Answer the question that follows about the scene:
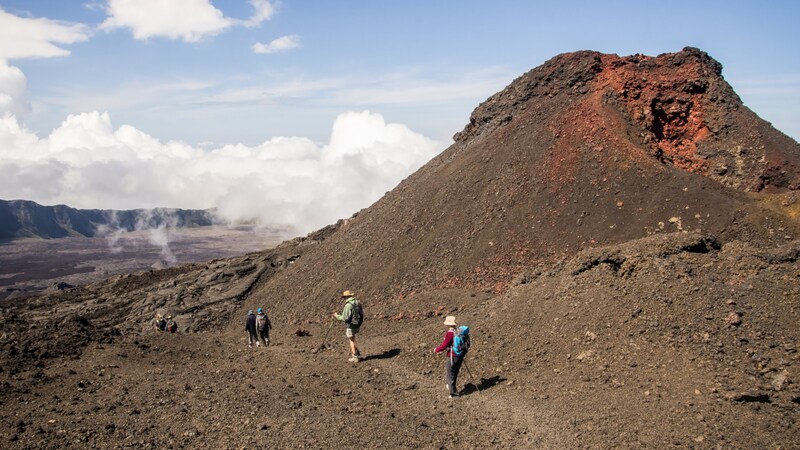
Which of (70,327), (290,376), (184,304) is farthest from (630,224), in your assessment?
(184,304)

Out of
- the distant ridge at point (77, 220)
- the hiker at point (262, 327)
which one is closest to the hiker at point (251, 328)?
the hiker at point (262, 327)

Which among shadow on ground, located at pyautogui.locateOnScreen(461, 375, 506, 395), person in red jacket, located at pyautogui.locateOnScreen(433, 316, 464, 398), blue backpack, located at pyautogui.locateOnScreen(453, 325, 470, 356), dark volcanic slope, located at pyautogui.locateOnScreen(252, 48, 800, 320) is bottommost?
shadow on ground, located at pyautogui.locateOnScreen(461, 375, 506, 395)

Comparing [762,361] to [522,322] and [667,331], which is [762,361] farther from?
[522,322]

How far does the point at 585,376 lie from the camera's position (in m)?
11.5

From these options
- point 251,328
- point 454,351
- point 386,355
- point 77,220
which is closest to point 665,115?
point 386,355

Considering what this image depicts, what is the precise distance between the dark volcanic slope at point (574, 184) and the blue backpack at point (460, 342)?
8359mm

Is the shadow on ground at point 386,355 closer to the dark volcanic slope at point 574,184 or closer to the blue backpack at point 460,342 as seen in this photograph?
the blue backpack at point 460,342

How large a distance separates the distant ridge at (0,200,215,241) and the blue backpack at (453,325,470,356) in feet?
451

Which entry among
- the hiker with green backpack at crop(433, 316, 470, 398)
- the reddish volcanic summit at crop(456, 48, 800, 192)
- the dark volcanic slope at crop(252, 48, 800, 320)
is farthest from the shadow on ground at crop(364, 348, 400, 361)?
the reddish volcanic summit at crop(456, 48, 800, 192)

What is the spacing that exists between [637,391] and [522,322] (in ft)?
13.0

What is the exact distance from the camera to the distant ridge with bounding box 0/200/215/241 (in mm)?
131250

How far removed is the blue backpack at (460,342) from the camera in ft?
38.1

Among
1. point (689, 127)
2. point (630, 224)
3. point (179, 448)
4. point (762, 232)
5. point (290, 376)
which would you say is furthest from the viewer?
point (689, 127)

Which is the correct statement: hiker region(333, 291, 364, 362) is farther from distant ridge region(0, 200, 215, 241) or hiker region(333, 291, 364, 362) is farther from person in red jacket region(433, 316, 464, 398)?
distant ridge region(0, 200, 215, 241)
